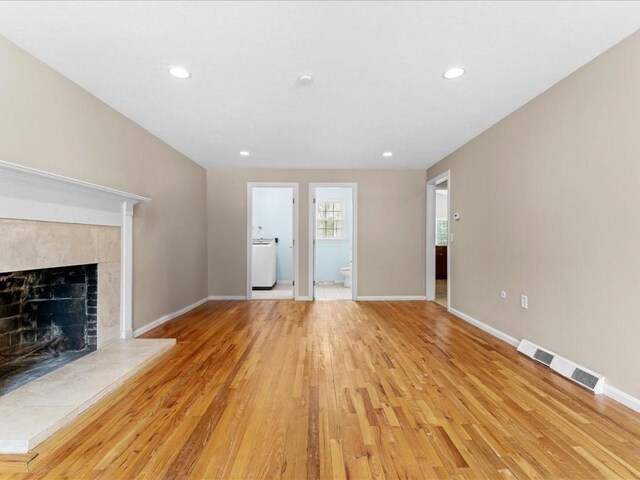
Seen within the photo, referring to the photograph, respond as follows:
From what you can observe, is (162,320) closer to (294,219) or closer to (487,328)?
(294,219)

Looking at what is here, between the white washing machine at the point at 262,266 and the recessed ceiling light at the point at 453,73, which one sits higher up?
the recessed ceiling light at the point at 453,73

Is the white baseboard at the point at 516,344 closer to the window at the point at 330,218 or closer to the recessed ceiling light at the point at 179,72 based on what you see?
the window at the point at 330,218

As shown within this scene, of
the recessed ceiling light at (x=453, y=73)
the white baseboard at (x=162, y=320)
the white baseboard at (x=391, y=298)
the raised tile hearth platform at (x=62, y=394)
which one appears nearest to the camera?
the raised tile hearth platform at (x=62, y=394)

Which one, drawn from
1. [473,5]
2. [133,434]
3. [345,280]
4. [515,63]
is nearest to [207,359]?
[133,434]

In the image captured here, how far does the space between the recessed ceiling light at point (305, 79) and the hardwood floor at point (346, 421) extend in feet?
7.41

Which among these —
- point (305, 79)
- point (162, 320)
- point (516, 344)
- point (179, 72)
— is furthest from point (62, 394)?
point (516, 344)

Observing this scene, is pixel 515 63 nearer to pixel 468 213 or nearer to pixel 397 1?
pixel 397 1

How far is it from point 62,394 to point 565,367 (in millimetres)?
→ 3468

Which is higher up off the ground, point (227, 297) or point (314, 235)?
point (314, 235)

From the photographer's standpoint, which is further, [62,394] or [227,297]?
[227,297]

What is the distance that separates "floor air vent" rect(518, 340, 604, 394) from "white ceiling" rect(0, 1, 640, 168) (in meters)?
2.18

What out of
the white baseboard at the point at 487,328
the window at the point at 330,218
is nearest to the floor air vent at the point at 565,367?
the white baseboard at the point at 487,328

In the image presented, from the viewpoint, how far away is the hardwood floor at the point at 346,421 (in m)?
1.34

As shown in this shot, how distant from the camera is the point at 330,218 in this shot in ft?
23.6
